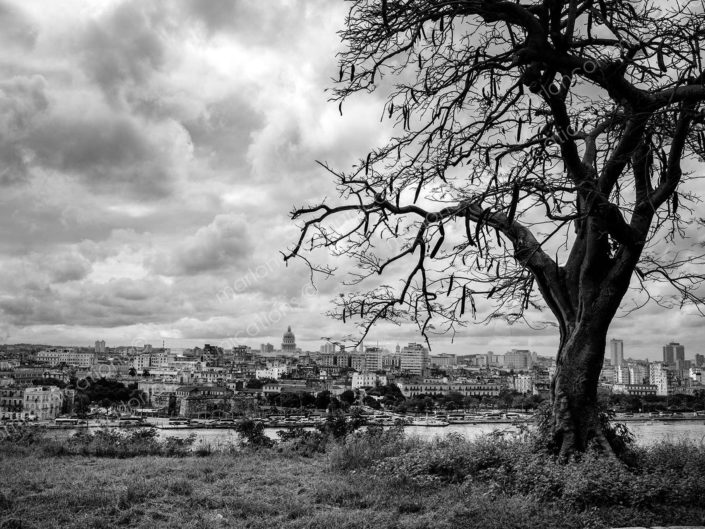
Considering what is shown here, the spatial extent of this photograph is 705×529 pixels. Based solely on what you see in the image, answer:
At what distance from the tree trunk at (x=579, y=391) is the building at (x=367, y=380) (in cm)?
12865

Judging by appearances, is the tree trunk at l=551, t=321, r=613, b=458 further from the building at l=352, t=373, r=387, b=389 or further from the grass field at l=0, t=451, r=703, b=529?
the building at l=352, t=373, r=387, b=389

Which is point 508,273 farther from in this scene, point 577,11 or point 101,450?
point 101,450

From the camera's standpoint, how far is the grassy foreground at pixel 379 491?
14.5ft

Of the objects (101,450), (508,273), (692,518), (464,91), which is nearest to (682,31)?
(464,91)

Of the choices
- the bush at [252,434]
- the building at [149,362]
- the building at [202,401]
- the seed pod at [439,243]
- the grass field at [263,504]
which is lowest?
the building at [202,401]

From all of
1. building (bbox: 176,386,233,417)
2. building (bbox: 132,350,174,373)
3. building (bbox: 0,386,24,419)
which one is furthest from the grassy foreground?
building (bbox: 132,350,174,373)

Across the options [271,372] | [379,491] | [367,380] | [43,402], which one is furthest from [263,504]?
[271,372]

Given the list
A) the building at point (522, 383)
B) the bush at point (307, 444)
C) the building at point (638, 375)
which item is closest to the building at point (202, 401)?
the bush at point (307, 444)

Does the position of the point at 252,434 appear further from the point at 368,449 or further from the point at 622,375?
the point at 622,375

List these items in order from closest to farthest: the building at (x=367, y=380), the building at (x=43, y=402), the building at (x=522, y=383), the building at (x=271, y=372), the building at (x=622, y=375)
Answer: the building at (x=43, y=402), the building at (x=367, y=380), the building at (x=522, y=383), the building at (x=271, y=372), the building at (x=622, y=375)

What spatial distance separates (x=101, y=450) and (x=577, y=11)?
310 inches

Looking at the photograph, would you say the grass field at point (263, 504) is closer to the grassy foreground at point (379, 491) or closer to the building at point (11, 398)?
the grassy foreground at point (379, 491)

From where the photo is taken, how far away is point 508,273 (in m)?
7.70

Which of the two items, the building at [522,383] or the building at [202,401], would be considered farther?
the building at [522,383]
